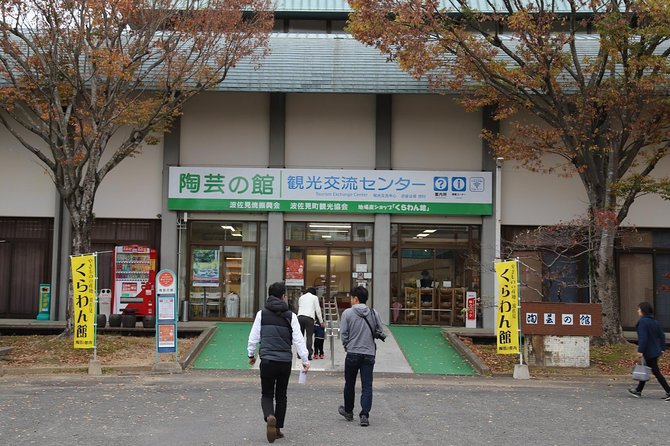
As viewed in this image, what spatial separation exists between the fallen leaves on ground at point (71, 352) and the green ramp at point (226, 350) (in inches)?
21.1

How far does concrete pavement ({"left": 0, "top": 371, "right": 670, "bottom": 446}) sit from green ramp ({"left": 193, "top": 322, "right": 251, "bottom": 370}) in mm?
1505

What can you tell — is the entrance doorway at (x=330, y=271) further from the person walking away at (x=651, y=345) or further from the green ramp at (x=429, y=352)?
the person walking away at (x=651, y=345)

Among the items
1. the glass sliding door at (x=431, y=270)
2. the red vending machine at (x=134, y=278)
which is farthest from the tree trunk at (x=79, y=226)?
the glass sliding door at (x=431, y=270)

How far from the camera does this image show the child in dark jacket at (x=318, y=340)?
48.8 ft

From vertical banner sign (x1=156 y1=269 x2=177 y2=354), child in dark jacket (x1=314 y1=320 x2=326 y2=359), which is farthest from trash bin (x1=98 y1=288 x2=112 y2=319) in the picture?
child in dark jacket (x1=314 y1=320 x2=326 y2=359)

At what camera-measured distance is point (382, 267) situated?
68.1 feet

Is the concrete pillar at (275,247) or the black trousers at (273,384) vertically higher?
the concrete pillar at (275,247)

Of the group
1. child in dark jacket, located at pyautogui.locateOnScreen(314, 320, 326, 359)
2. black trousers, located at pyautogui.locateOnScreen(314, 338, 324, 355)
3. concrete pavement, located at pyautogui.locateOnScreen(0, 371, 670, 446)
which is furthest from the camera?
black trousers, located at pyautogui.locateOnScreen(314, 338, 324, 355)

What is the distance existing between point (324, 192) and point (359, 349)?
12477mm

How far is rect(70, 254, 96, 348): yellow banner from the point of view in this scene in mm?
13688

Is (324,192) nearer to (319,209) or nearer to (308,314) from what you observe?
(319,209)

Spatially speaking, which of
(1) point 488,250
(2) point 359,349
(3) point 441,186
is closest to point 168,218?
(3) point 441,186

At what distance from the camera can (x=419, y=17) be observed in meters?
14.8

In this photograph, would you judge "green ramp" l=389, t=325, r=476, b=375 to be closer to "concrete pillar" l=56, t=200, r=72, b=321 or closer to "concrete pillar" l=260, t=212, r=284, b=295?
"concrete pillar" l=260, t=212, r=284, b=295
